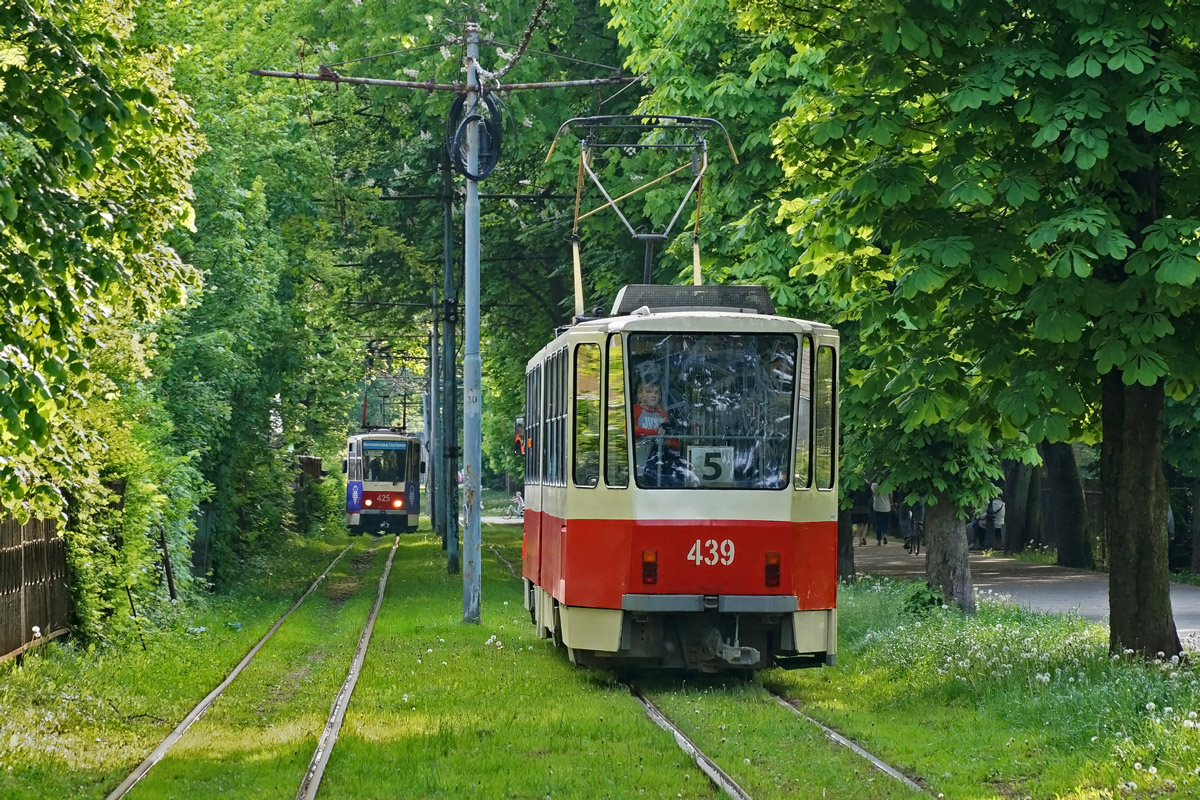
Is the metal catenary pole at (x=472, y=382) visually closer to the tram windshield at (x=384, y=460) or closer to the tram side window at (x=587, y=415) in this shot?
the tram side window at (x=587, y=415)

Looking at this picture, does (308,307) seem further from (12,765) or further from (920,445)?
(12,765)

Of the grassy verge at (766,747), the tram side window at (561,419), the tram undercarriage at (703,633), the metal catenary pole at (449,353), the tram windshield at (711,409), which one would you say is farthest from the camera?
the metal catenary pole at (449,353)

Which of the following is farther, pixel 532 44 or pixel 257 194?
pixel 532 44

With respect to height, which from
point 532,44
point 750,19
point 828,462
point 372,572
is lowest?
point 372,572

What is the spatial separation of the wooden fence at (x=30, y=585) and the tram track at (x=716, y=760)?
5.40 meters

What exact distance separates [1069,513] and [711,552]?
20825 millimetres

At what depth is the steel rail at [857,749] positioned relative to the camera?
9.62 m

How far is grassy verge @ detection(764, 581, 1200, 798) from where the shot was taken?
9.28 m

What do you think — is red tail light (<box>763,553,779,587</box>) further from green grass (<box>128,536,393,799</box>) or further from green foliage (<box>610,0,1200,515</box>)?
green grass (<box>128,536,393,799</box>)

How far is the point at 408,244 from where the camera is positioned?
123ft

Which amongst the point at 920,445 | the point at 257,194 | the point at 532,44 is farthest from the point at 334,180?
the point at 920,445

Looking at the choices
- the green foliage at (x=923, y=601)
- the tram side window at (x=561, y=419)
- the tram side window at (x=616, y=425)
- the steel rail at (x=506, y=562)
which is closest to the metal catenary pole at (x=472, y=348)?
the green foliage at (x=923, y=601)

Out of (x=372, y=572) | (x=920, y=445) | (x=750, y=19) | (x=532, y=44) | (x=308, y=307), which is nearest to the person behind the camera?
(x=750, y=19)

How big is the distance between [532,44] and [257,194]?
22.4 feet
